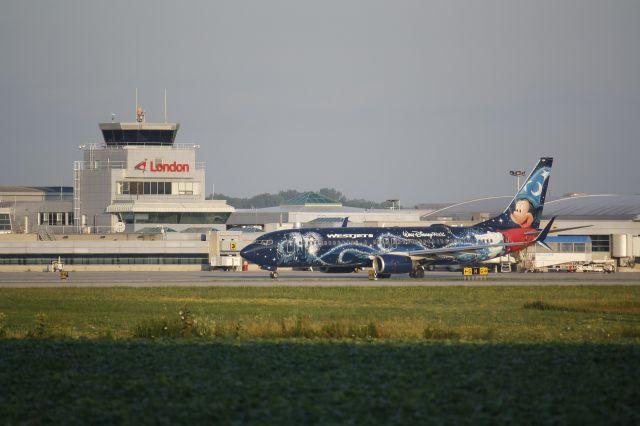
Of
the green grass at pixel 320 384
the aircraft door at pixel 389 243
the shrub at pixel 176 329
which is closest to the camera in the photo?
the green grass at pixel 320 384

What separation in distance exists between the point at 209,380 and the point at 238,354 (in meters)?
4.76

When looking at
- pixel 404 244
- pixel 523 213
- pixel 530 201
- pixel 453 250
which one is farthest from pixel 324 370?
pixel 530 201

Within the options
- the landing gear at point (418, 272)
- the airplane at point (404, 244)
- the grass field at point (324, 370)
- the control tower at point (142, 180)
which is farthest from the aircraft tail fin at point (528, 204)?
the control tower at point (142, 180)

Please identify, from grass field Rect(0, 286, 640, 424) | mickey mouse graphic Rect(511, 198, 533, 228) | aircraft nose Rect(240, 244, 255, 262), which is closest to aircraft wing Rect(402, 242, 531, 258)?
mickey mouse graphic Rect(511, 198, 533, 228)

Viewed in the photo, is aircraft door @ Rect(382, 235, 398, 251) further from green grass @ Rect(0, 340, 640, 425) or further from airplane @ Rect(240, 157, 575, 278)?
green grass @ Rect(0, 340, 640, 425)

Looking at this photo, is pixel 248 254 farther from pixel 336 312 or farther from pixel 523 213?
pixel 336 312

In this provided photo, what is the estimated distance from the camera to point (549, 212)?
14325 cm

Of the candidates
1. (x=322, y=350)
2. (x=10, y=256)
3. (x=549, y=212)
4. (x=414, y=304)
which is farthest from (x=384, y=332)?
(x=549, y=212)

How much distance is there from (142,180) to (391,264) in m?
65.0

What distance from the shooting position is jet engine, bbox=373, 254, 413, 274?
270 ft

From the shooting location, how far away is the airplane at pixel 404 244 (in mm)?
83125

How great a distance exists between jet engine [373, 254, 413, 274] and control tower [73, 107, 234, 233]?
186ft

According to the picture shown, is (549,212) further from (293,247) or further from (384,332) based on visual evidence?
(384,332)

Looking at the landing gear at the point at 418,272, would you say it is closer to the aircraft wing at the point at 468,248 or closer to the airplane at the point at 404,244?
the airplane at the point at 404,244
